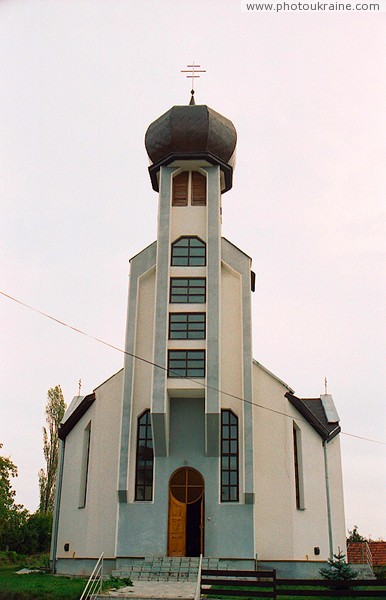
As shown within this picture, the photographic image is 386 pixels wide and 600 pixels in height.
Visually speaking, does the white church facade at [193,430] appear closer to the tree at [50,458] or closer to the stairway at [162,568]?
the stairway at [162,568]

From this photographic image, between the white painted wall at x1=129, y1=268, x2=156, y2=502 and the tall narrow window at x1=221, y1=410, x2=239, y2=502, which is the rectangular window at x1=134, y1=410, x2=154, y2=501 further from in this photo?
the tall narrow window at x1=221, y1=410, x2=239, y2=502

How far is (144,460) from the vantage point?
21766 mm

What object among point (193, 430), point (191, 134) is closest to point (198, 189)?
point (191, 134)

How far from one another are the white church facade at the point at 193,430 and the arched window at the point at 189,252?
4cm

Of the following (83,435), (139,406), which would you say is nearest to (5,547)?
(83,435)

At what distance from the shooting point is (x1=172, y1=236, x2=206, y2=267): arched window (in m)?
23.5

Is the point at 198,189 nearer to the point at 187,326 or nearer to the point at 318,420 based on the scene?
the point at 187,326

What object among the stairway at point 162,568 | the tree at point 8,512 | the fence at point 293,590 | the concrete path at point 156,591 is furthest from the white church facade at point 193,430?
the tree at point 8,512

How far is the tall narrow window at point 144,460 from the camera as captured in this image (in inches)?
842

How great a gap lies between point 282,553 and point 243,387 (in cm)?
540

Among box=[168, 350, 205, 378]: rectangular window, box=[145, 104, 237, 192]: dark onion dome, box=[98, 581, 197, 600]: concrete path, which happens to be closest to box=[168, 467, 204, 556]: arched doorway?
box=[98, 581, 197, 600]: concrete path

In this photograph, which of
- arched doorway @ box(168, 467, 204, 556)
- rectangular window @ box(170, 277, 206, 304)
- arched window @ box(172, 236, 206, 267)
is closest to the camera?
arched doorway @ box(168, 467, 204, 556)

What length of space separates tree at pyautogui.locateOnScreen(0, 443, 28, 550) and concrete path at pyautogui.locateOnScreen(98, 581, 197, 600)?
19.7 metres

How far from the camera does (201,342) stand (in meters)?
22.1
